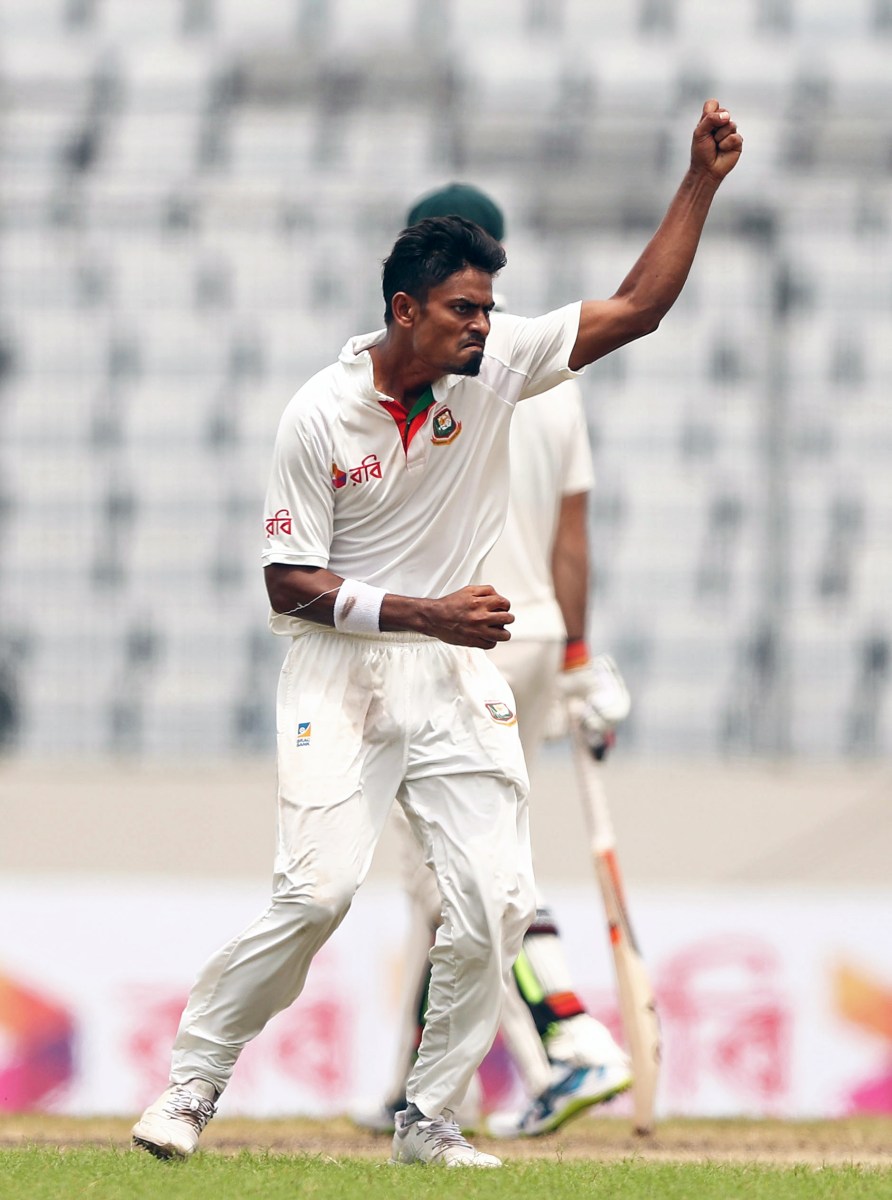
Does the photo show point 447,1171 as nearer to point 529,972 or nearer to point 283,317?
point 529,972

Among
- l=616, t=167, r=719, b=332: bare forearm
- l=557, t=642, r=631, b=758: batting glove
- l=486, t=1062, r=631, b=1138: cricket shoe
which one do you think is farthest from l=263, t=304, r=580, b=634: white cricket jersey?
l=486, t=1062, r=631, b=1138: cricket shoe

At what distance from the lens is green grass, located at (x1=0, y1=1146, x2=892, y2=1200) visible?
3.41m

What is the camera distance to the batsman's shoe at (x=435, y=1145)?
385 centimetres

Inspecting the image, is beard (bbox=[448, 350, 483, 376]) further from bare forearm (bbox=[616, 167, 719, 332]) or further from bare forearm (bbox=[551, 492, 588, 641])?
bare forearm (bbox=[551, 492, 588, 641])

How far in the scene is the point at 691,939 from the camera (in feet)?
21.0

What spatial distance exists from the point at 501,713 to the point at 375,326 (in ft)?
22.5

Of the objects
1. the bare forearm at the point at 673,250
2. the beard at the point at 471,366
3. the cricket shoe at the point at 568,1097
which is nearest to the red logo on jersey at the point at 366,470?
the beard at the point at 471,366

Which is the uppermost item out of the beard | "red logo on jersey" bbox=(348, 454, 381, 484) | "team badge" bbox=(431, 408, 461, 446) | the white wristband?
the beard

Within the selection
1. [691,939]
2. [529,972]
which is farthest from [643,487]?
[529,972]

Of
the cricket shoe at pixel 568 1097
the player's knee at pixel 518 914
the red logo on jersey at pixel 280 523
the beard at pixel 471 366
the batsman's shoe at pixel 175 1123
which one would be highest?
the beard at pixel 471 366

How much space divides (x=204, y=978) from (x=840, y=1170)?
4.08ft

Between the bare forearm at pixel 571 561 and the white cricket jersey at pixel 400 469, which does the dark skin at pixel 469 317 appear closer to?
the white cricket jersey at pixel 400 469

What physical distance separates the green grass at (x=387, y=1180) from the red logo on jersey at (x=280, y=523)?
1.15 m

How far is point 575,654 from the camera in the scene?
17.1 feet
